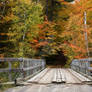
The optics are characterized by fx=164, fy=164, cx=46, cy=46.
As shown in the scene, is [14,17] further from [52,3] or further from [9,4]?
[52,3]

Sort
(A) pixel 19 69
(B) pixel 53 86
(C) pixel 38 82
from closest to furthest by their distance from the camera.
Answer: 1. (B) pixel 53 86
2. (A) pixel 19 69
3. (C) pixel 38 82

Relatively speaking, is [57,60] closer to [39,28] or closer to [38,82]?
[39,28]

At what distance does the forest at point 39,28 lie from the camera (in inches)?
528

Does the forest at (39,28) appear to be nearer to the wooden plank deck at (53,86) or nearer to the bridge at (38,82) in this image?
the bridge at (38,82)

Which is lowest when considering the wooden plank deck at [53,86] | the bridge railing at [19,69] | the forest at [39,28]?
the wooden plank deck at [53,86]

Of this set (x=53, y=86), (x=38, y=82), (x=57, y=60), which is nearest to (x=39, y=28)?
(x=57, y=60)

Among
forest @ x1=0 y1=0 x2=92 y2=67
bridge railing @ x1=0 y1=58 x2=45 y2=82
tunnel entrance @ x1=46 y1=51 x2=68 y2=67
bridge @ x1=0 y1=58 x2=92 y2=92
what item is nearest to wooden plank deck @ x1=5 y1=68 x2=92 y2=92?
bridge @ x1=0 y1=58 x2=92 y2=92

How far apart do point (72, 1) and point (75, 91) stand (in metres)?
23.6

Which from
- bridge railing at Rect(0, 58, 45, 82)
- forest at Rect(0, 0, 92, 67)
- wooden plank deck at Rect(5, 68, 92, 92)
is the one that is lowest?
wooden plank deck at Rect(5, 68, 92, 92)

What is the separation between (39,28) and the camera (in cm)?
2200

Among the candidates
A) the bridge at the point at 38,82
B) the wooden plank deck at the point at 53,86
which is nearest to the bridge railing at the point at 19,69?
the bridge at the point at 38,82

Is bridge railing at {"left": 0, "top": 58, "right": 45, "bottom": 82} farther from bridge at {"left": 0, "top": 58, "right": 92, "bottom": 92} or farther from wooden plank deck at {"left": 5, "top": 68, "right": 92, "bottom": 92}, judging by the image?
wooden plank deck at {"left": 5, "top": 68, "right": 92, "bottom": 92}

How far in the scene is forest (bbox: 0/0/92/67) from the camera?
13.4 meters

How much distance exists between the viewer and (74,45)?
19.4m
